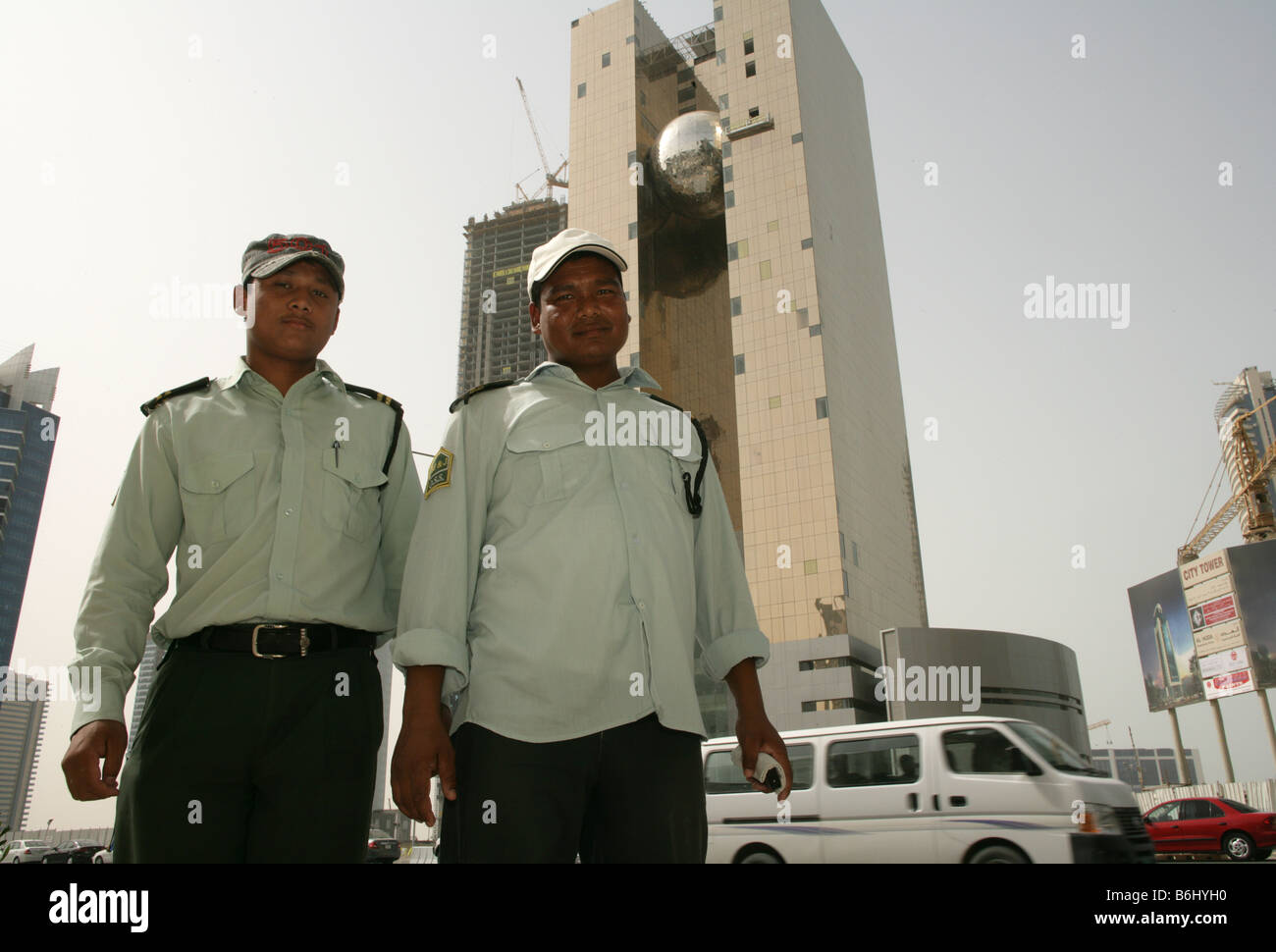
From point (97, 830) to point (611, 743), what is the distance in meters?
137

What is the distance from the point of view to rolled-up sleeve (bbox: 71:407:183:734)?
7.84 ft

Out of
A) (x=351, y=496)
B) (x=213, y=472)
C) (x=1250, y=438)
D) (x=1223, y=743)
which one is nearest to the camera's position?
(x=213, y=472)

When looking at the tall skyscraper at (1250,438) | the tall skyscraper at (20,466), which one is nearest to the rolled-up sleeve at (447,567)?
the tall skyscraper at (1250,438)

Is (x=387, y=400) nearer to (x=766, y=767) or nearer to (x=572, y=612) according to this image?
(x=572, y=612)

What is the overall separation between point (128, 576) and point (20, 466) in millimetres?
118193

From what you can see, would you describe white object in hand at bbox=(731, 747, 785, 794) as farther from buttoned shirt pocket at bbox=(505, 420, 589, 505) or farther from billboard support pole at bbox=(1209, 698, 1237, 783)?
billboard support pole at bbox=(1209, 698, 1237, 783)

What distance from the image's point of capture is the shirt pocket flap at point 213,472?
2664 millimetres

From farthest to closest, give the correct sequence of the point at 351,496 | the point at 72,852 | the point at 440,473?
the point at 72,852 → the point at 351,496 → the point at 440,473

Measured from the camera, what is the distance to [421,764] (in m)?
2.11

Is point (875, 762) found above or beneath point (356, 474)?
beneath

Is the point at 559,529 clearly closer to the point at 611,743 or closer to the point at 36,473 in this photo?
the point at 611,743

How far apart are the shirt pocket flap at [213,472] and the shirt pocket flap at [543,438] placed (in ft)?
2.85

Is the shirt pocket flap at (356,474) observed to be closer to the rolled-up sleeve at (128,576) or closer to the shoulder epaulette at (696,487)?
the rolled-up sleeve at (128,576)

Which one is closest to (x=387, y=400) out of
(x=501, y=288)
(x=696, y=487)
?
(x=696, y=487)
